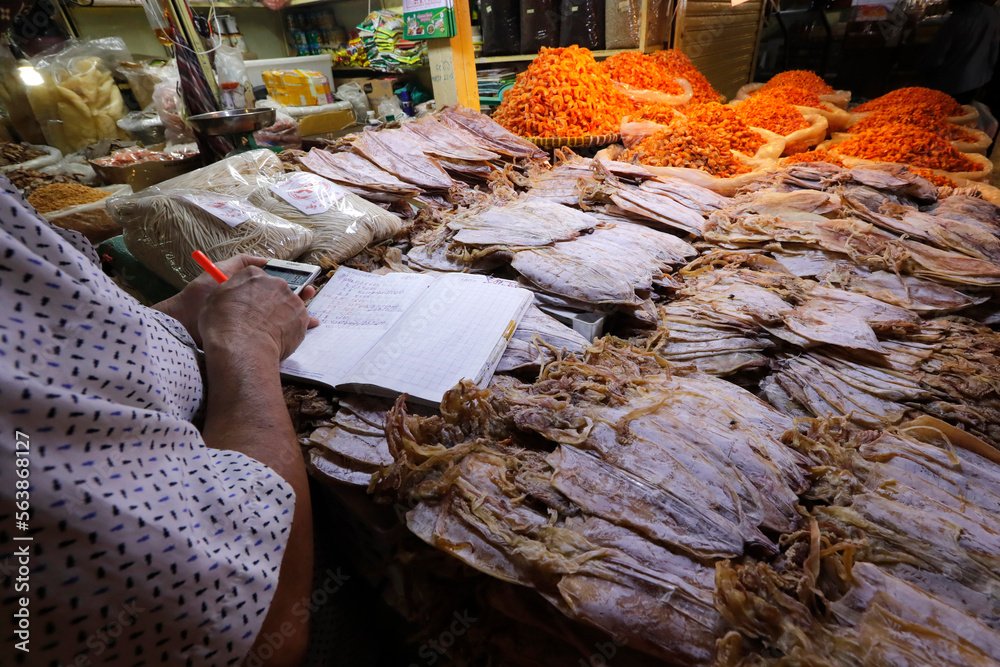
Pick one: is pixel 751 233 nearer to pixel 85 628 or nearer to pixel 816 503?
pixel 816 503

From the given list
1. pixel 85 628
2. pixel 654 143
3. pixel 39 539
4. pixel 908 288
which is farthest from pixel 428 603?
pixel 654 143

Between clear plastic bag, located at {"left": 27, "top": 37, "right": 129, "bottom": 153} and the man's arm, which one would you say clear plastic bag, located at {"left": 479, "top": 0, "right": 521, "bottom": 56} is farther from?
the man's arm

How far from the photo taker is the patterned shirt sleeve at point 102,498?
0.56 metres

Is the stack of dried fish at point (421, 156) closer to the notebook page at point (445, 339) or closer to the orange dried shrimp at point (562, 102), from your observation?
the orange dried shrimp at point (562, 102)

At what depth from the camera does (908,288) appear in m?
1.79

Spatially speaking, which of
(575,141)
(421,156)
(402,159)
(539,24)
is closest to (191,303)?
(402,159)

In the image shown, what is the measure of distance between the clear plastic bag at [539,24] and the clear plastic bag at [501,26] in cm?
19

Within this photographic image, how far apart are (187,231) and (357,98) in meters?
4.83

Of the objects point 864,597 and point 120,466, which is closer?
point 120,466

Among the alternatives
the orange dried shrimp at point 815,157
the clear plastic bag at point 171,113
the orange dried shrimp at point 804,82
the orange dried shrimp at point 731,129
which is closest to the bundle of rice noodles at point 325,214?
the clear plastic bag at point 171,113

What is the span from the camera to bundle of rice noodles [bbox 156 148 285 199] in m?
2.07

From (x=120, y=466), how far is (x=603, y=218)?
2.25 metres

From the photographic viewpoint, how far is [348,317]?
1.68 meters
